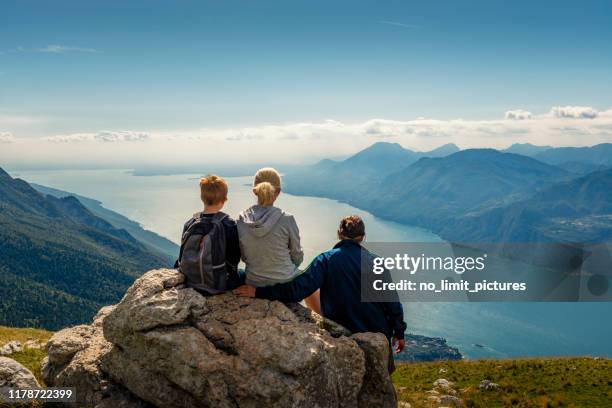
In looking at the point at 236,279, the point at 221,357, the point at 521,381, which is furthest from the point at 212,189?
the point at 521,381

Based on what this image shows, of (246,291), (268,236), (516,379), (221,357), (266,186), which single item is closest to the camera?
(221,357)

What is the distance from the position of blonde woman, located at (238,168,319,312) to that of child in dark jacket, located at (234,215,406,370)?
45cm

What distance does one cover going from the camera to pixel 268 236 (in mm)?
10984

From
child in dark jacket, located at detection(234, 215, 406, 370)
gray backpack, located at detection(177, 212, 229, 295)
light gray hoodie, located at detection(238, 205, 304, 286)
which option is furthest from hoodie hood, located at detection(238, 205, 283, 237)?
child in dark jacket, located at detection(234, 215, 406, 370)

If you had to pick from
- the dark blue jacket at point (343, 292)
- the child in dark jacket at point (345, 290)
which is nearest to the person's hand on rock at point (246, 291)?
the child in dark jacket at point (345, 290)

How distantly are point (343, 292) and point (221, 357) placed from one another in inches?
141

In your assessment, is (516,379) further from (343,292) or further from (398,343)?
(343,292)

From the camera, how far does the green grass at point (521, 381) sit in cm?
1964

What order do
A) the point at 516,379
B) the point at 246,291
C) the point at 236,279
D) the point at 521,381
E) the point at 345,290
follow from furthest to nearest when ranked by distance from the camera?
1. the point at 516,379
2. the point at 521,381
3. the point at 236,279
4. the point at 246,291
5. the point at 345,290

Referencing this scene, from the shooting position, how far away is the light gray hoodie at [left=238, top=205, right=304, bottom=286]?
10.9 m

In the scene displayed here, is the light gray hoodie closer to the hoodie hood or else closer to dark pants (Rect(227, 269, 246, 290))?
the hoodie hood

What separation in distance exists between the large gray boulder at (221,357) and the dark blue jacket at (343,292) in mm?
399

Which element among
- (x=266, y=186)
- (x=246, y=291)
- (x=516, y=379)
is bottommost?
(x=516, y=379)

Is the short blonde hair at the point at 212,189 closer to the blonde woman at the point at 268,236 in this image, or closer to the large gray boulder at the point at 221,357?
the blonde woman at the point at 268,236
